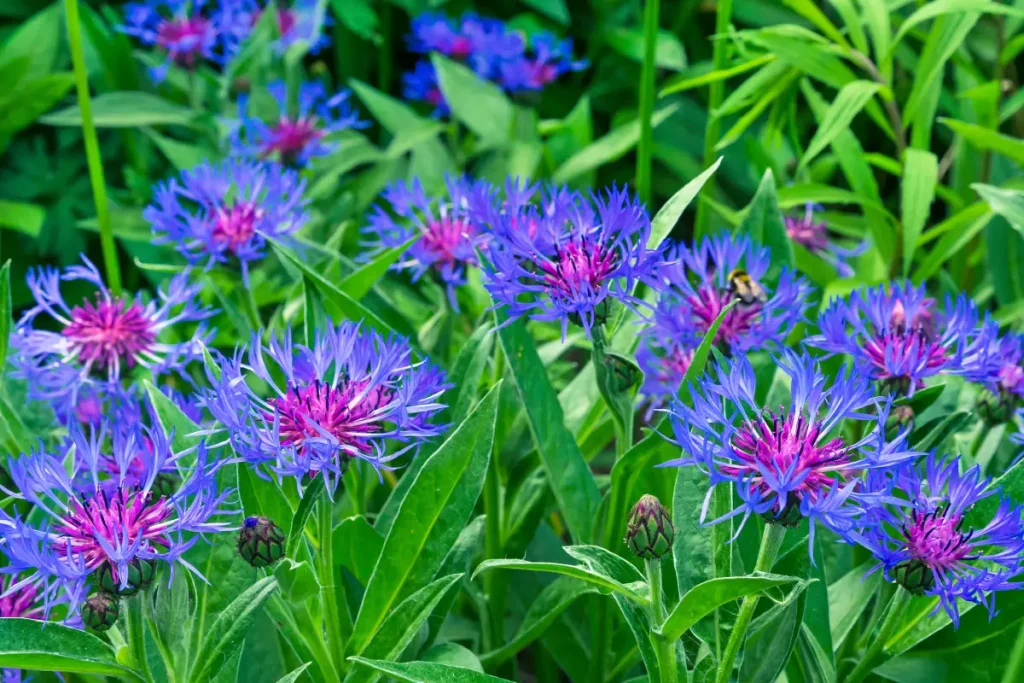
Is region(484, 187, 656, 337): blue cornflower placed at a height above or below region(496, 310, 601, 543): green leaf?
above

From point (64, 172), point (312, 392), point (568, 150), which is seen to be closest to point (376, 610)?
point (312, 392)

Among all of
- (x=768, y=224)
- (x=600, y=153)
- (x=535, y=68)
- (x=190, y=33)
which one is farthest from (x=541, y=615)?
(x=190, y=33)

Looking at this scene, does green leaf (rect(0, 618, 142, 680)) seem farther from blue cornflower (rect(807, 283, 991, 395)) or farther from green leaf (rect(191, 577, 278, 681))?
blue cornflower (rect(807, 283, 991, 395))

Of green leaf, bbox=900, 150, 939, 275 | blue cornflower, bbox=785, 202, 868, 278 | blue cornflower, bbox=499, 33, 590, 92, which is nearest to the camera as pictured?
green leaf, bbox=900, 150, 939, 275

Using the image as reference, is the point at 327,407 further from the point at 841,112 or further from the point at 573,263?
the point at 841,112

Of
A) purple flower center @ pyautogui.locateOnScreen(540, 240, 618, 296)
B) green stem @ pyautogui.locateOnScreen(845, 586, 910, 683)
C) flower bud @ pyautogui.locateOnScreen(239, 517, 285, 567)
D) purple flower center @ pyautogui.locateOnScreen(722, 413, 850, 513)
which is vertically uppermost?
purple flower center @ pyautogui.locateOnScreen(540, 240, 618, 296)

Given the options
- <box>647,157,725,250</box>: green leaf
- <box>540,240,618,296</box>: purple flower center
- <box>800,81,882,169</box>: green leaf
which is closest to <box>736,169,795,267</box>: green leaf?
<box>800,81,882,169</box>: green leaf

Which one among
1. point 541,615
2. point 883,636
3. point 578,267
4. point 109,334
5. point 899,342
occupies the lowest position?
point 541,615
